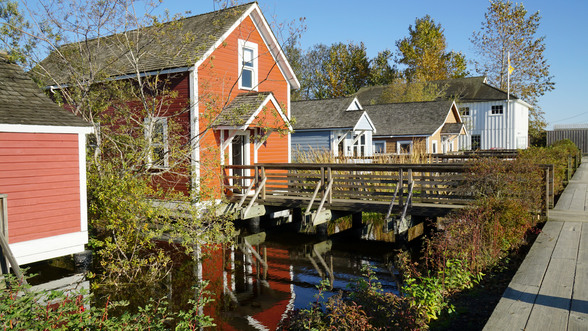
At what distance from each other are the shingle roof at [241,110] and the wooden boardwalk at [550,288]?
8.87 meters

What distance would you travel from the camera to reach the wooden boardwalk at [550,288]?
508cm

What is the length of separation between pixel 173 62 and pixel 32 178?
21.6ft

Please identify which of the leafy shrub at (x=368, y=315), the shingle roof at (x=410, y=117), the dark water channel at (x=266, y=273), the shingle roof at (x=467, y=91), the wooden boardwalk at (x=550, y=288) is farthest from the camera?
the shingle roof at (x=467, y=91)

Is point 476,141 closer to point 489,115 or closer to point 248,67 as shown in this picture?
point 489,115

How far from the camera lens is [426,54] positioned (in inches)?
2213

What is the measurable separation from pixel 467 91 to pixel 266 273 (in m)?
39.8

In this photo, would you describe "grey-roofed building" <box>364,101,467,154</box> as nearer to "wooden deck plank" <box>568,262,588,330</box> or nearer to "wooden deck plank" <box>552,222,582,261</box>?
"wooden deck plank" <box>552,222,582,261</box>

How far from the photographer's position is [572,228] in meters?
9.96

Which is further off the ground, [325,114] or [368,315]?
[325,114]

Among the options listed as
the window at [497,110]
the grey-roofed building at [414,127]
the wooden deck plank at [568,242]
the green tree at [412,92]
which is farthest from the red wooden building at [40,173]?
the window at [497,110]

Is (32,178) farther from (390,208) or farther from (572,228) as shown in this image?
(572,228)

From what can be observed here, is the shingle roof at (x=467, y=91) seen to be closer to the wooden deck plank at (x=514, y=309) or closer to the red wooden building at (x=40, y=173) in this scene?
the red wooden building at (x=40, y=173)

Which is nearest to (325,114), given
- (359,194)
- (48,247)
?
(359,194)

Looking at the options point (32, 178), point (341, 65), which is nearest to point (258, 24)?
point (32, 178)
